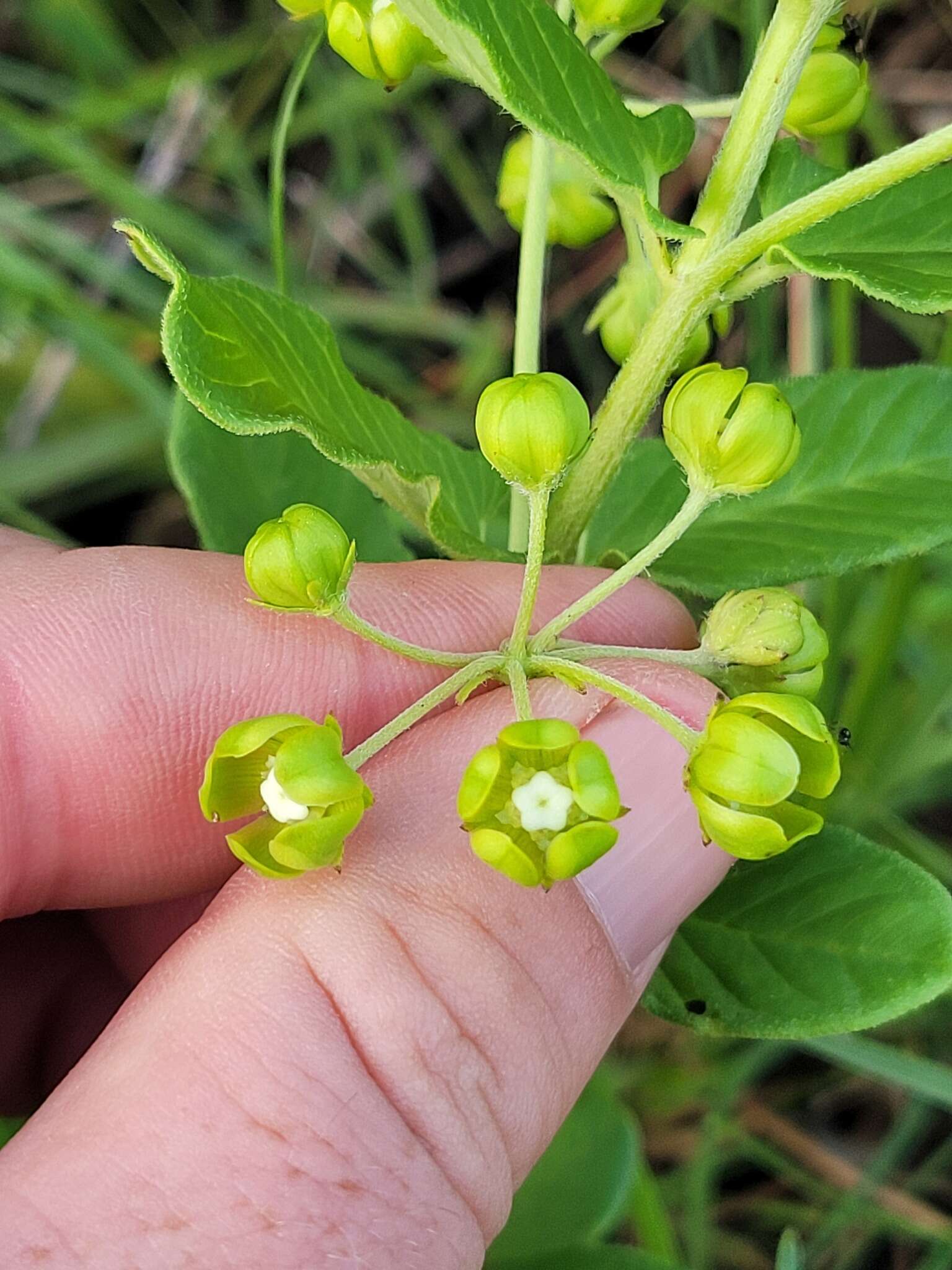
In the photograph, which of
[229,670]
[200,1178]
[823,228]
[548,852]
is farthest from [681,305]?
[200,1178]

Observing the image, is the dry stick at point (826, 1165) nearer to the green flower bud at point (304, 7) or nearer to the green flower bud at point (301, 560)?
the green flower bud at point (301, 560)

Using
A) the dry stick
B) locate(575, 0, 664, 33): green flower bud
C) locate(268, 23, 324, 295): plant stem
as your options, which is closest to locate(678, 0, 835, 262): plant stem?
locate(575, 0, 664, 33): green flower bud

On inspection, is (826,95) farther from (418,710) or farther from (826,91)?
(418,710)

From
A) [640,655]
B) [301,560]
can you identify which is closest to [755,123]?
[640,655]

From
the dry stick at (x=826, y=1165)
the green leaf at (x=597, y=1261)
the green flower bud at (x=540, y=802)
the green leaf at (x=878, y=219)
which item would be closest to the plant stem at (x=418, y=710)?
the green flower bud at (x=540, y=802)

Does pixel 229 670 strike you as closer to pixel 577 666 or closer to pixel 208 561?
pixel 208 561

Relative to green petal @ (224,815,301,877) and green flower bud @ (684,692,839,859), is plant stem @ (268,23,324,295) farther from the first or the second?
green flower bud @ (684,692,839,859)
